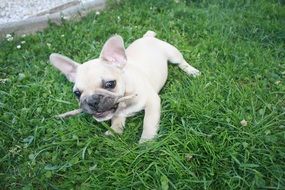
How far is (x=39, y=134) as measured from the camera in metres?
3.54

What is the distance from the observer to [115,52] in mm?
3348

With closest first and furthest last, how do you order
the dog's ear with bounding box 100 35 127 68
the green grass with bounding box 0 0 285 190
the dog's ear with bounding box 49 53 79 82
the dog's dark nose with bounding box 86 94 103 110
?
the green grass with bounding box 0 0 285 190 → the dog's dark nose with bounding box 86 94 103 110 → the dog's ear with bounding box 100 35 127 68 → the dog's ear with bounding box 49 53 79 82

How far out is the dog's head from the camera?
3.08 m

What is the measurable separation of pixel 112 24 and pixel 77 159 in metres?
2.29

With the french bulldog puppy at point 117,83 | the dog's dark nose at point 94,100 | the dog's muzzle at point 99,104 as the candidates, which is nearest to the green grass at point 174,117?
the french bulldog puppy at point 117,83

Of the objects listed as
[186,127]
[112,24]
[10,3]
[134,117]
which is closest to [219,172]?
[186,127]

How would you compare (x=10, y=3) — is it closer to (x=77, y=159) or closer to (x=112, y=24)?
(x=112, y=24)

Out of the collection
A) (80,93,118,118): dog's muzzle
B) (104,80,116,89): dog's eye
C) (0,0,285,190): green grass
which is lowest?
(0,0,285,190): green grass

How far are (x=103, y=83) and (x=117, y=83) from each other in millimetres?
128

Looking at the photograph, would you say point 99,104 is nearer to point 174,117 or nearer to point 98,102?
point 98,102

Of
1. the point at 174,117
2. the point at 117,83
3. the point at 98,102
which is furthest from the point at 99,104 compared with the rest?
the point at 174,117

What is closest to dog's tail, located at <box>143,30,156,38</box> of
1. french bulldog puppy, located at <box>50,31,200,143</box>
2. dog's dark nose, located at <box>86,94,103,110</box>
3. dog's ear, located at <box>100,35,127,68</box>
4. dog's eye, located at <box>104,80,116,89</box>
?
french bulldog puppy, located at <box>50,31,200,143</box>

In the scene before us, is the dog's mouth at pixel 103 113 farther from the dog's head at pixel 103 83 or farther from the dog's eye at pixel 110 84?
the dog's eye at pixel 110 84

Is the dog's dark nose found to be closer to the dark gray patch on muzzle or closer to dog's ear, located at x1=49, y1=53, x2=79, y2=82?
the dark gray patch on muzzle
